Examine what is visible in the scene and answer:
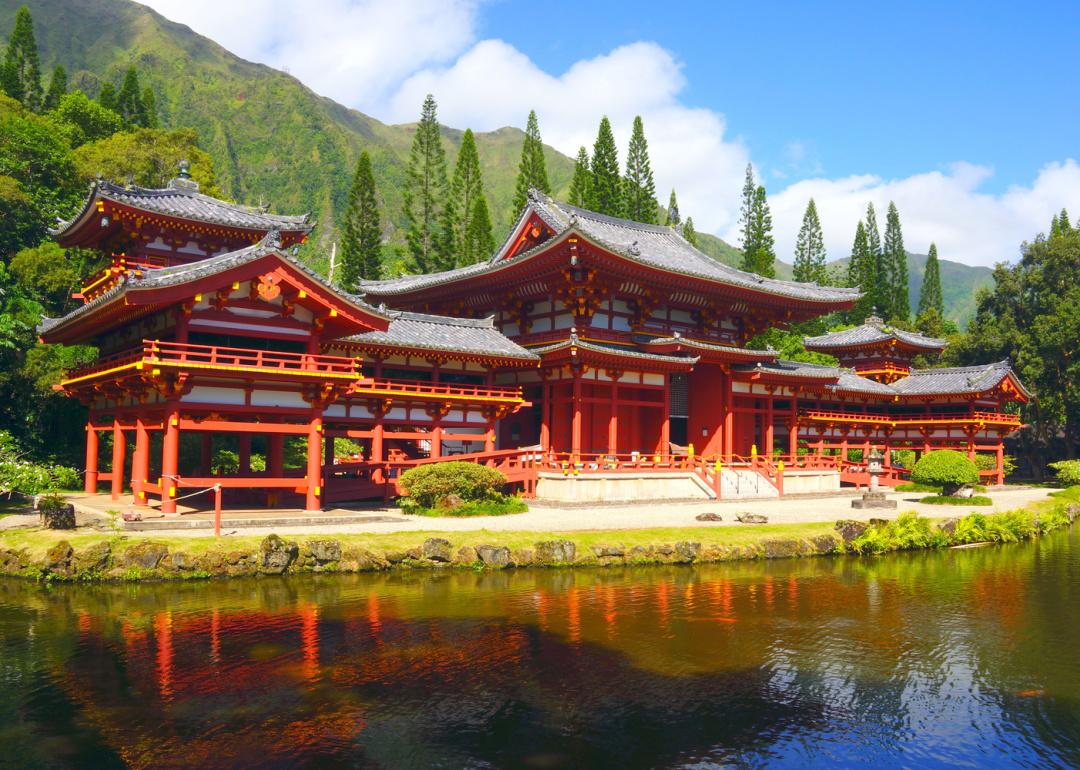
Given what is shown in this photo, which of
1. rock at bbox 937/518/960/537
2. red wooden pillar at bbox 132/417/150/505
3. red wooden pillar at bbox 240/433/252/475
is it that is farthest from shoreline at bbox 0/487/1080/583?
red wooden pillar at bbox 240/433/252/475

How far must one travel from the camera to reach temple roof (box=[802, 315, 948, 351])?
181 ft

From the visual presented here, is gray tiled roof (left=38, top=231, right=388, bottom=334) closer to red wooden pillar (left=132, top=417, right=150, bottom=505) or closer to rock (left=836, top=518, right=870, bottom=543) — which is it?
red wooden pillar (left=132, top=417, right=150, bottom=505)

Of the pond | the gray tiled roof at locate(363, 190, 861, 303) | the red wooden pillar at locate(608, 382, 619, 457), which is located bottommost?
the pond

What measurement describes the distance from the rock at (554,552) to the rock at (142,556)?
9140mm

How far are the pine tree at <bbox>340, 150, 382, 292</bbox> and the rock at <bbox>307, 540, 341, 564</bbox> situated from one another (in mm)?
50358

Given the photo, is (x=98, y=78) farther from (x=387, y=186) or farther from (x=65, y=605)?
(x=65, y=605)

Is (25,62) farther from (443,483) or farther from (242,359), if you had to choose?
(443,483)

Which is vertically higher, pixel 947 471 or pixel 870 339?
pixel 870 339

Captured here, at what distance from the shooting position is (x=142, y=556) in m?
17.7

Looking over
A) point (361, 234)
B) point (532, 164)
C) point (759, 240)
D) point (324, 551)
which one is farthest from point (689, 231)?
point (324, 551)

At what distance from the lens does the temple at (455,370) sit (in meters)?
24.0

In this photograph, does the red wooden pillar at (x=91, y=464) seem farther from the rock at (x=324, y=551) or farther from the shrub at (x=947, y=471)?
the shrub at (x=947, y=471)

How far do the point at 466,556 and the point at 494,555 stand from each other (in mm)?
736

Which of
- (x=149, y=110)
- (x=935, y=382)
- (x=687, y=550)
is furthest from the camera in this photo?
(x=149, y=110)
